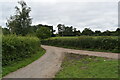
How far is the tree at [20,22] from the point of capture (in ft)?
140

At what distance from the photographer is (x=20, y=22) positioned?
43938 mm

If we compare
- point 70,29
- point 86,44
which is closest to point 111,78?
point 86,44

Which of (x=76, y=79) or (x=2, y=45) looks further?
(x=2, y=45)

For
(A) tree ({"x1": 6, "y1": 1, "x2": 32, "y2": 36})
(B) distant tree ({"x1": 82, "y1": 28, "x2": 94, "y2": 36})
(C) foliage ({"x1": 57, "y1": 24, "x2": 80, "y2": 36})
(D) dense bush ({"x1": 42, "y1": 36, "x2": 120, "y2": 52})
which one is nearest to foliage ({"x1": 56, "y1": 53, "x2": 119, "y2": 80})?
(D) dense bush ({"x1": 42, "y1": 36, "x2": 120, "y2": 52})

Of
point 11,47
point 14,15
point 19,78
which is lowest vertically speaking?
point 19,78

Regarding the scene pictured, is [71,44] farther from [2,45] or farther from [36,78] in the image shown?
[36,78]

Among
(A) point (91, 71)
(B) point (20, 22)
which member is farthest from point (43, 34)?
(A) point (91, 71)

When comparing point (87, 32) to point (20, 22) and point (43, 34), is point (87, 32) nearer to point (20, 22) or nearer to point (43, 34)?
point (43, 34)

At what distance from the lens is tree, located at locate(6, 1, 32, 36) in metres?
42.7

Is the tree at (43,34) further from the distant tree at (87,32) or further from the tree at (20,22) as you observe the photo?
the distant tree at (87,32)

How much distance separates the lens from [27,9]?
46094 mm

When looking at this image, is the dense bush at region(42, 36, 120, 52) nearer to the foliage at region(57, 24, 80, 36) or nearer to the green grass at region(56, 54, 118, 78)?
the green grass at region(56, 54, 118, 78)

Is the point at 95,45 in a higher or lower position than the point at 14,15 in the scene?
lower

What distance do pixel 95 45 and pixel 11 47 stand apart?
15844 millimetres
